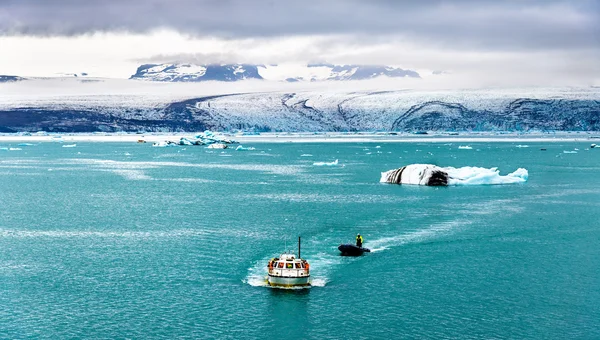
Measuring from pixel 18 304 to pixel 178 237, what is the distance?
43.7 feet

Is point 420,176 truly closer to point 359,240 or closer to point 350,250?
point 359,240

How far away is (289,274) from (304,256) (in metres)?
5.46

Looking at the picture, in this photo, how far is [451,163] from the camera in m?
94.1

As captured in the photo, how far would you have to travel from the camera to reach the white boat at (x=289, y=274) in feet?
96.5

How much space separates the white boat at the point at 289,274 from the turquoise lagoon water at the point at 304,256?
A: 1.35ft

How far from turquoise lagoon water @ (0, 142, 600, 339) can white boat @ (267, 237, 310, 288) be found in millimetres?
411

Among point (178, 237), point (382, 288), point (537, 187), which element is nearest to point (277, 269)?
point (382, 288)

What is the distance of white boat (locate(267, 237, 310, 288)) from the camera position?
96.5 feet

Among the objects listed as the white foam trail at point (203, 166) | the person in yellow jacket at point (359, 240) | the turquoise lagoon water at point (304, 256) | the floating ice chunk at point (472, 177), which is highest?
the floating ice chunk at point (472, 177)

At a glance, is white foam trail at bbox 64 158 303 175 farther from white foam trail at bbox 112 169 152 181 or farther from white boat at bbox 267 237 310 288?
white boat at bbox 267 237 310 288

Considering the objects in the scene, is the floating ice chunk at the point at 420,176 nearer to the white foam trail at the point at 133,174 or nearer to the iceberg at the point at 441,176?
the iceberg at the point at 441,176

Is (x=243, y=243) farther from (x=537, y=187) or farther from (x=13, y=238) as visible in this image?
(x=537, y=187)

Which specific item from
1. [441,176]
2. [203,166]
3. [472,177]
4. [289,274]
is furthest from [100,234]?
[203,166]

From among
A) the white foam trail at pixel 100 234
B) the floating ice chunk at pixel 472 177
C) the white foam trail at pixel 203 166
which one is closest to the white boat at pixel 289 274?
the white foam trail at pixel 100 234
